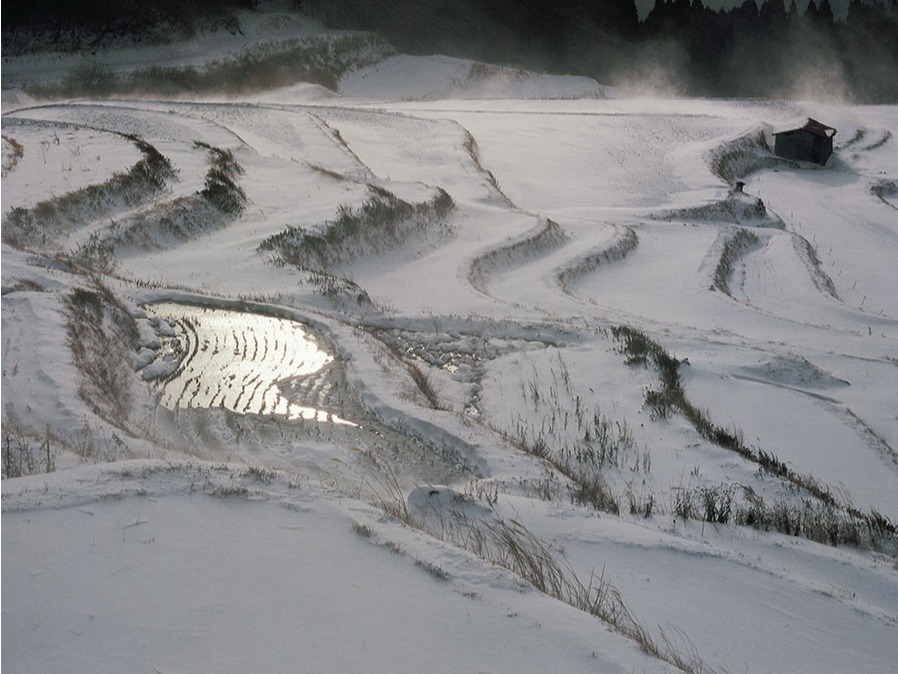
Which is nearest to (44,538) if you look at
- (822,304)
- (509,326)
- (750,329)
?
(509,326)

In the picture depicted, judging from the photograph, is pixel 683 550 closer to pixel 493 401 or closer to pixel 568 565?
pixel 568 565

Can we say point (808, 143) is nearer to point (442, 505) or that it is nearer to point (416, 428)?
point (416, 428)

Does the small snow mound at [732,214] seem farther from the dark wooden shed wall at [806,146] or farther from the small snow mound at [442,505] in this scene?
the small snow mound at [442,505]

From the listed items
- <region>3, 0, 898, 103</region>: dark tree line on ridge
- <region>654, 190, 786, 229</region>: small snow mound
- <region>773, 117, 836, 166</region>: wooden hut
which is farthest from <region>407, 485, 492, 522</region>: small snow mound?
<region>3, 0, 898, 103</region>: dark tree line on ridge

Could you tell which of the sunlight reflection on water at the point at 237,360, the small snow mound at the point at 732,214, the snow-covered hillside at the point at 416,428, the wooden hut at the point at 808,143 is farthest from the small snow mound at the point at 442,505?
the wooden hut at the point at 808,143

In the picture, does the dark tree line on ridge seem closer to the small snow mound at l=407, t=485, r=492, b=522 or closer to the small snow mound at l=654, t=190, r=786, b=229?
the small snow mound at l=654, t=190, r=786, b=229
